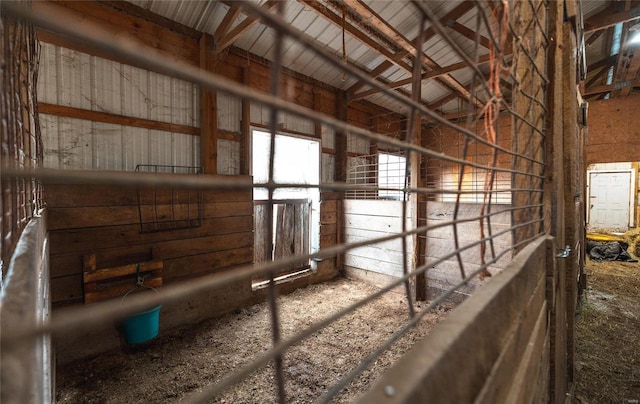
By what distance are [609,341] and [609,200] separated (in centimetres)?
721

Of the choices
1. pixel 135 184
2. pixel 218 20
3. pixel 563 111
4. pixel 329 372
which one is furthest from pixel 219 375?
pixel 218 20

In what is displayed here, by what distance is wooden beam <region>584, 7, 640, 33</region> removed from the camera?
2977 millimetres

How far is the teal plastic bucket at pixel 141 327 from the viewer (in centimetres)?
209

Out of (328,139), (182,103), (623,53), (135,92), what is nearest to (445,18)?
(328,139)

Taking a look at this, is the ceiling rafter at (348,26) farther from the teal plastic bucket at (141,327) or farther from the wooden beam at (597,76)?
the wooden beam at (597,76)

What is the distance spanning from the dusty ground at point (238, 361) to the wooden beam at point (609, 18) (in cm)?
364

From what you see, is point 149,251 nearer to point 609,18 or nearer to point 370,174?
point 370,174

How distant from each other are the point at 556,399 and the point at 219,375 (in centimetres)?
190

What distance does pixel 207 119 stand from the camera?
2762 mm

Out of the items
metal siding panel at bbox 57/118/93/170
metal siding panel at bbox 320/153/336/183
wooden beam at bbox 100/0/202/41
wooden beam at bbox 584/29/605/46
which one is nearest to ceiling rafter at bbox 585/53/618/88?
wooden beam at bbox 584/29/605/46

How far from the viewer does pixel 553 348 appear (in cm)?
128

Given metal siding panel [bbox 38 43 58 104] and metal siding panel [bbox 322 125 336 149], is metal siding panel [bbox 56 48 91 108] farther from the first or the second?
metal siding panel [bbox 322 125 336 149]

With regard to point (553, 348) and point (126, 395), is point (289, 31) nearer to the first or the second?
point (553, 348)

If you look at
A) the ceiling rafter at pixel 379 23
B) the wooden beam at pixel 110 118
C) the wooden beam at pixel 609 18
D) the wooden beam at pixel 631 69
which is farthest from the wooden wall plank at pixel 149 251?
the wooden beam at pixel 631 69
